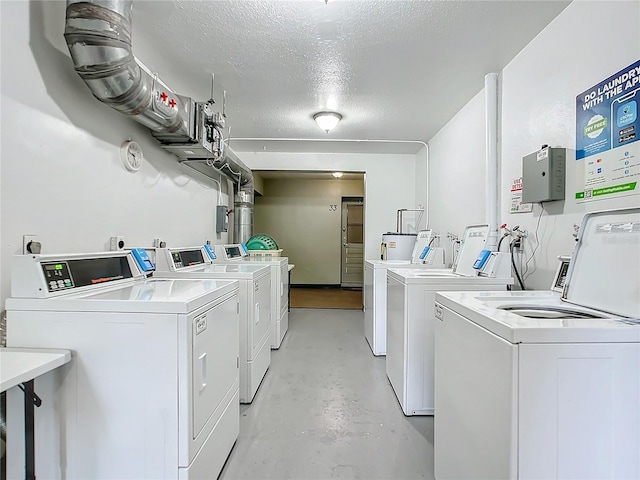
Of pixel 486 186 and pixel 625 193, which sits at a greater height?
pixel 486 186

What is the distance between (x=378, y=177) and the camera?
16.4 feet

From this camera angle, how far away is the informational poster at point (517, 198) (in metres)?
2.27

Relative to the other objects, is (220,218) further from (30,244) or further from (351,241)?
(351,241)

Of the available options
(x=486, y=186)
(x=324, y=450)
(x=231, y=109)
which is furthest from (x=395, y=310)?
(x=231, y=109)

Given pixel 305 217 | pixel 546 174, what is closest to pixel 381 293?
pixel 546 174

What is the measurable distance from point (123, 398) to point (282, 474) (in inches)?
37.1

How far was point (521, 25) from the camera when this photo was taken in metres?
1.97

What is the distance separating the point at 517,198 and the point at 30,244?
9.66 ft

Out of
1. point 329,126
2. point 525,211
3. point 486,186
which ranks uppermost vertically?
point 329,126

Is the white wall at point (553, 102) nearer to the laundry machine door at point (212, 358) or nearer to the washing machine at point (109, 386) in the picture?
the laundry machine door at point (212, 358)

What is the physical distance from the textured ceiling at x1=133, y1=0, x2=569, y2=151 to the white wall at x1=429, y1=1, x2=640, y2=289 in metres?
0.14

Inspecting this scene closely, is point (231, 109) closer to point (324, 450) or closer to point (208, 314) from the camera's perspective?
point (208, 314)

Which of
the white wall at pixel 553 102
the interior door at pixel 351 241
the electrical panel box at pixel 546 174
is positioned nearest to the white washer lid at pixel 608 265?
the white wall at pixel 553 102

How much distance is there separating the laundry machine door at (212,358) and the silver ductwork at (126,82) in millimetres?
1258
